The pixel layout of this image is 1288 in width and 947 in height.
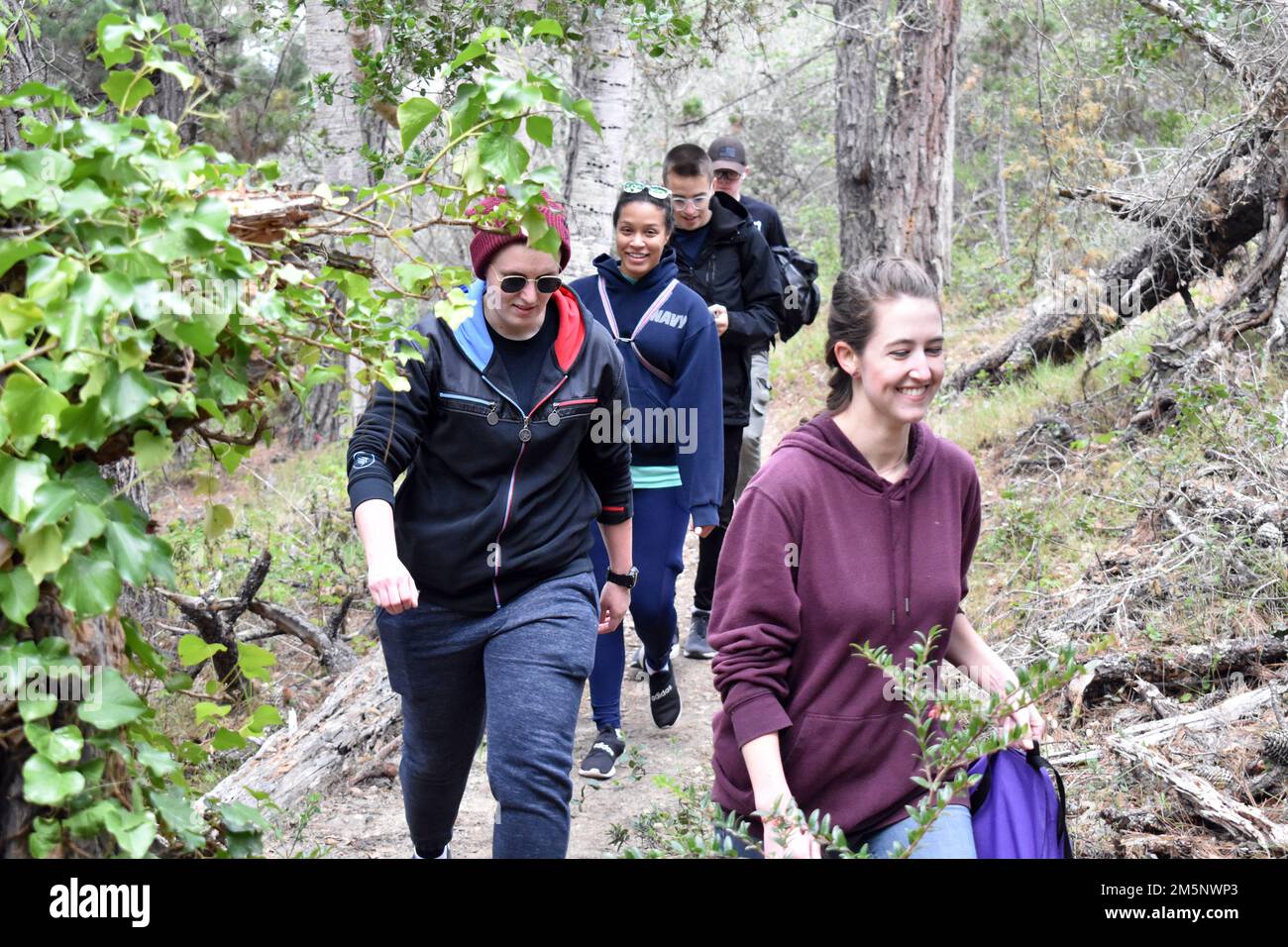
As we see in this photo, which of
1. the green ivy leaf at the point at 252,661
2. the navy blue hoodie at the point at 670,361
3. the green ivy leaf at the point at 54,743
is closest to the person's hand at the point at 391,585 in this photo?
the green ivy leaf at the point at 252,661

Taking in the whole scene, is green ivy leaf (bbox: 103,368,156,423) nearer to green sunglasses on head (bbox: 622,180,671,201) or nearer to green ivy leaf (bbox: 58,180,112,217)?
green ivy leaf (bbox: 58,180,112,217)

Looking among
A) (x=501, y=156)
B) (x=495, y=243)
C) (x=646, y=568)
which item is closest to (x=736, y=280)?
(x=646, y=568)

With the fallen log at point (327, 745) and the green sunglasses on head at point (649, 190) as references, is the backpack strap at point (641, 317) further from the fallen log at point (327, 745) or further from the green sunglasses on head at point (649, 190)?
the fallen log at point (327, 745)

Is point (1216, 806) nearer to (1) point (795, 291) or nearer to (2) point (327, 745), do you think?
(2) point (327, 745)

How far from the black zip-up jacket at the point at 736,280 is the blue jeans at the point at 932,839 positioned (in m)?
4.04

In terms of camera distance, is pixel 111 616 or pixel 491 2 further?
pixel 491 2

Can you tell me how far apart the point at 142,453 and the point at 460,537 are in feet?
5.40

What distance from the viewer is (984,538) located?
25.4 ft

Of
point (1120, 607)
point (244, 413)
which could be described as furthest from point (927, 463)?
point (1120, 607)

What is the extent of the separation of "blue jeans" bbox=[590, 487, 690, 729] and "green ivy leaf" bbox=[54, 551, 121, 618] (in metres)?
3.65

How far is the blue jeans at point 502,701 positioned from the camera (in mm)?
3516

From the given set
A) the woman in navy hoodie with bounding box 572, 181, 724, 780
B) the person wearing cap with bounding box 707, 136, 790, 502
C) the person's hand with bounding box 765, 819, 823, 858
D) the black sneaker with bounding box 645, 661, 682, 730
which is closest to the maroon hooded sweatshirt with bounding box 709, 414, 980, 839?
the person's hand with bounding box 765, 819, 823, 858

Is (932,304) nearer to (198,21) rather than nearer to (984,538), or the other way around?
(984,538)

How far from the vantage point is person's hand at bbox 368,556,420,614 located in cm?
329
